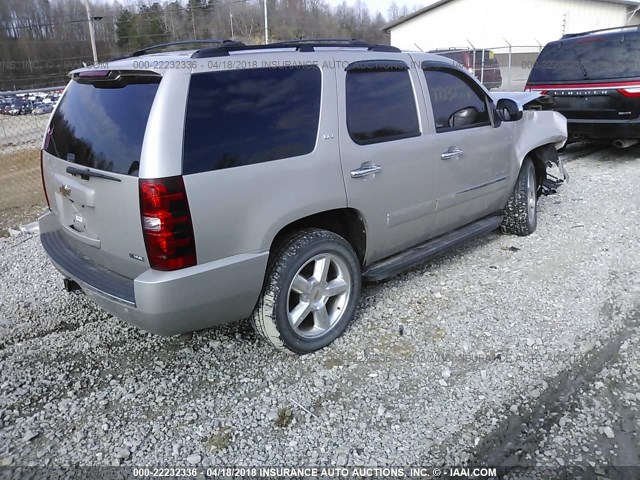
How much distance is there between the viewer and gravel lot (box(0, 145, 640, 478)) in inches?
106

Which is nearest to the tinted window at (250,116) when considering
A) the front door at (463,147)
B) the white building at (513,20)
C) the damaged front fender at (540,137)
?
the front door at (463,147)

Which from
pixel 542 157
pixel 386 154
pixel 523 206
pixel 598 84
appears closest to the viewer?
pixel 386 154

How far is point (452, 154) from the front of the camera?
14.1 feet

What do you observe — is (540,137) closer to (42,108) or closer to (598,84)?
(598,84)

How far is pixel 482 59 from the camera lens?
2047cm

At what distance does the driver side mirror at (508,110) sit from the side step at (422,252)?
3.23 feet

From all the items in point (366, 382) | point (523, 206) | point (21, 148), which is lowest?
point (366, 382)

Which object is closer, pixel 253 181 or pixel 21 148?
pixel 253 181

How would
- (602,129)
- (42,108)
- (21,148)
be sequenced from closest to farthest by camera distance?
1. (602,129)
2. (42,108)
3. (21,148)

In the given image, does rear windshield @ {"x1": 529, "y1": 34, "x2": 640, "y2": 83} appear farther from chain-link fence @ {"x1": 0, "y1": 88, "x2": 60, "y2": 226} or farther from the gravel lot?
chain-link fence @ {"x1": 0, "y1": 88, "x2": 60, "y2": 226}

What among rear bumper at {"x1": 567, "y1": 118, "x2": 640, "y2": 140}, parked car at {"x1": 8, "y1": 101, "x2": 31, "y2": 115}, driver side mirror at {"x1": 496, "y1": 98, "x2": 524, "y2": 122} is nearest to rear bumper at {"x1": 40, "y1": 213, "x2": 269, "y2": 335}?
driver side mirror at {"x1": 496, "y1": 98, "x2": 524, "y2": 122}

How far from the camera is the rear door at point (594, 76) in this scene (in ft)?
27.7

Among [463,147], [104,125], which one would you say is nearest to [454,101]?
[463,147]

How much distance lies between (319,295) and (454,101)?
2.14 m
